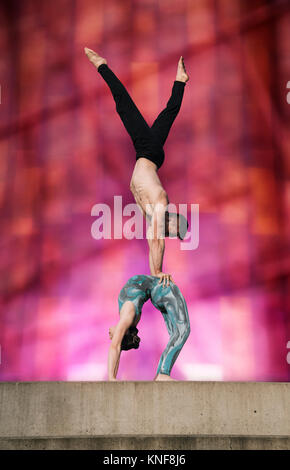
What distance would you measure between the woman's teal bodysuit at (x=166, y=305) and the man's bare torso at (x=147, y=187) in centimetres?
68

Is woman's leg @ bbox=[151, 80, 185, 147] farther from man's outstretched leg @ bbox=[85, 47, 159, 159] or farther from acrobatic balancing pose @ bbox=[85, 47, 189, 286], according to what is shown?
man's outstretched leg @ bbox=[85, 47, 159, 159]

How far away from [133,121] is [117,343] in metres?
2.03

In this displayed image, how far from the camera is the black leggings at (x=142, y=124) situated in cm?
448

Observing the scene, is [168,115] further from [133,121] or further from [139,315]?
[139,315]

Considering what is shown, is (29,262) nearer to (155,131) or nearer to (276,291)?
(155,131)

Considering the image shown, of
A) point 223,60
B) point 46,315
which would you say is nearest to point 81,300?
point 46,315


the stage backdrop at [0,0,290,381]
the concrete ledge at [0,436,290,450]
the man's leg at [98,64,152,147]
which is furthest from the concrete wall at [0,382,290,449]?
the stage backdrop at [0,0,290,381]

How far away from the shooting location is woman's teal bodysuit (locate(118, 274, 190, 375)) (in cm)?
361

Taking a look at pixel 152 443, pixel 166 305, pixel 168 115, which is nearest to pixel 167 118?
pixel 168 115

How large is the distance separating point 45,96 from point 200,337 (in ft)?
12.6

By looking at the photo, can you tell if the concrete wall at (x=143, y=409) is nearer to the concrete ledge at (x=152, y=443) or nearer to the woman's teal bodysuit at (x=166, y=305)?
the concrete ledge at (x=152, y=443)

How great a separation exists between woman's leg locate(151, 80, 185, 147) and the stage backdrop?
2013 millimetres

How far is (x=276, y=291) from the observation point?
21.5 ft

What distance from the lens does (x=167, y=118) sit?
4.75 meters
